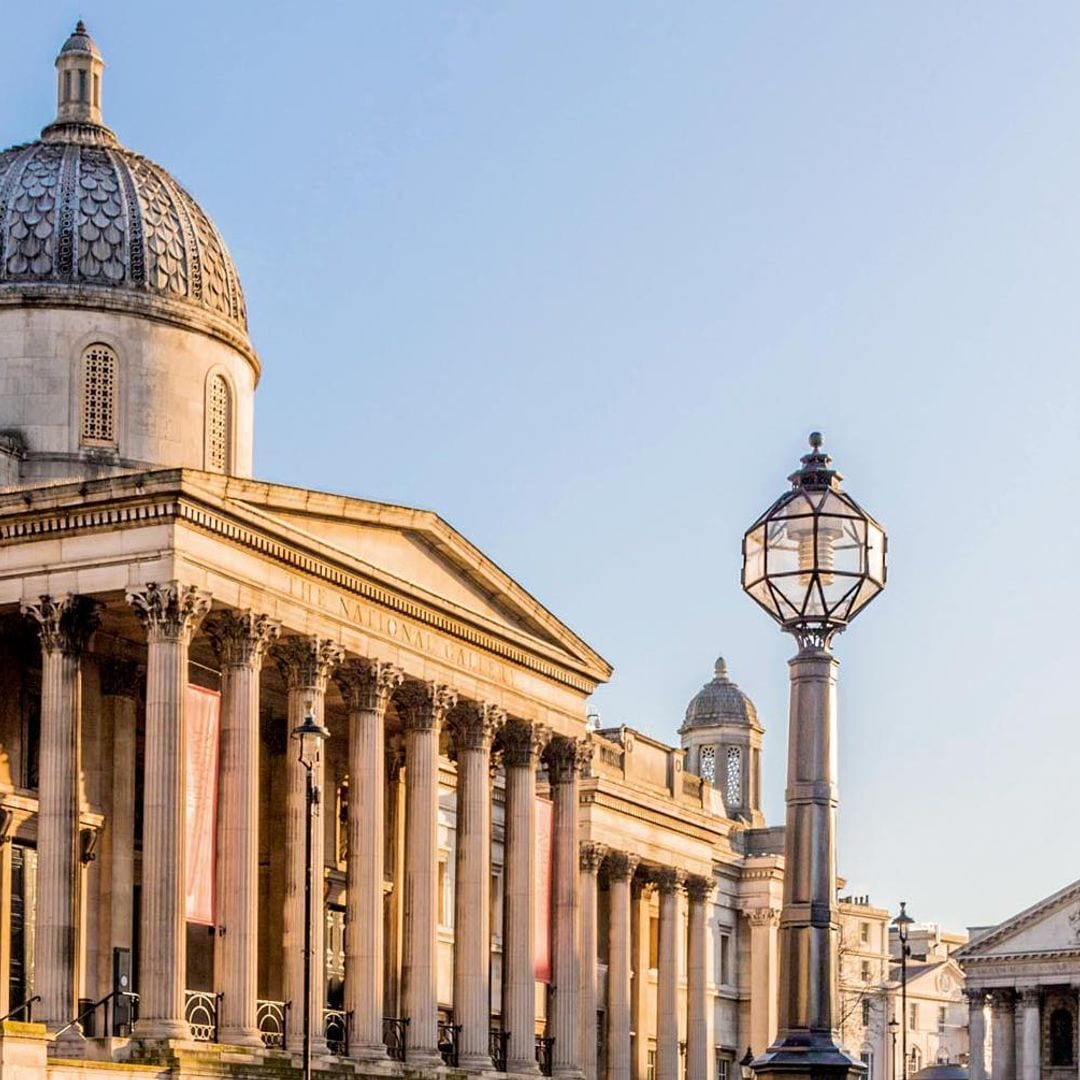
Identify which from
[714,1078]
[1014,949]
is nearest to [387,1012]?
[714,1078]

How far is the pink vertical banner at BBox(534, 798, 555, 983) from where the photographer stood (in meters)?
58.0

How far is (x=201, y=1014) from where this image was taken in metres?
46.5

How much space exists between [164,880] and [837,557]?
27782mm

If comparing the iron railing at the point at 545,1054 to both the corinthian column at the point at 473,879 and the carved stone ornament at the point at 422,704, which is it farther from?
the carved stone ornament at the point at 422,704

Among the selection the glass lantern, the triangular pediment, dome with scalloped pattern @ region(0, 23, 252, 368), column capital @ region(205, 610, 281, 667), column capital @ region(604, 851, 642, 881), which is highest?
dome with scalloped pattern @ region(0, 23, 252, 368)

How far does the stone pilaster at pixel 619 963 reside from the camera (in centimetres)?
6988

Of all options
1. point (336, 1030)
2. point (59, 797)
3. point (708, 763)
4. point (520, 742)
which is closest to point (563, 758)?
point (520, 742)

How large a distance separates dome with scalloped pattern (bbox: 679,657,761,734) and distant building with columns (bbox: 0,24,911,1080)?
3697cm

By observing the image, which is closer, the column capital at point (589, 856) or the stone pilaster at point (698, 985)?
the column capital at point (589, 856)

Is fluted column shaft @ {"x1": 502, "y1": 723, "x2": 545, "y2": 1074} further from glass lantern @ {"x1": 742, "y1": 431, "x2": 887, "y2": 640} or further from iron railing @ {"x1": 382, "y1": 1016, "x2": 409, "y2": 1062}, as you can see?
glass lantern @ {"x1": 742, "y1": 431, "x2": 887, "y2": 640}

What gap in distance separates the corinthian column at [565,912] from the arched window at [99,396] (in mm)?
14351

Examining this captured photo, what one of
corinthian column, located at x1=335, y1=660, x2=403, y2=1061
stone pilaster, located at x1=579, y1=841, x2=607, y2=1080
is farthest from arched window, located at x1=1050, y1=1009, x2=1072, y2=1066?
corinthian column, located at x1=335, y1=660, x2=403, y2=1061

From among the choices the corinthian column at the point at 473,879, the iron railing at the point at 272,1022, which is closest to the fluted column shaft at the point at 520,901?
the corinthian column at the point at 473,879

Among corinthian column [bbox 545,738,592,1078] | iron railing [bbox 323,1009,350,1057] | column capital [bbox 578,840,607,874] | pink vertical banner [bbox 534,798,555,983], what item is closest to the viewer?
iron railing [bbox 323,1009,350,1057]
